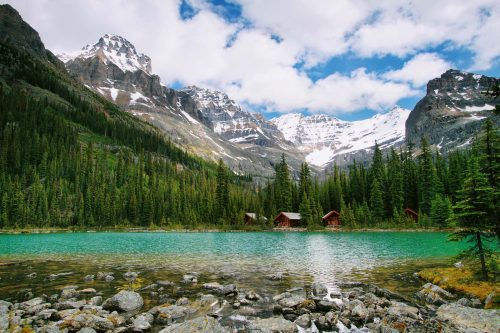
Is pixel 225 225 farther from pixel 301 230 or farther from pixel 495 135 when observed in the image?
pixel 495 135

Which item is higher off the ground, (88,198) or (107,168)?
(107,168)

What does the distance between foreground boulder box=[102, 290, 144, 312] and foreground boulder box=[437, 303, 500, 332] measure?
53.6ft

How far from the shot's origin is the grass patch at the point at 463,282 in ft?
70.0

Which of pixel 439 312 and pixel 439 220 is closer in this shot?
pixel 439 312

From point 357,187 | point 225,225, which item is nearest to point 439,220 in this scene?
point 357,187

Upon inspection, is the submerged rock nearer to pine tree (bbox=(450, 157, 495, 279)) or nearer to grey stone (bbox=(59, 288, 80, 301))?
pine tree (bbox=(450, 157, 495, 279))

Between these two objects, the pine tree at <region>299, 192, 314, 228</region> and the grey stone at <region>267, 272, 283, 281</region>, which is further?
the pine tree at <region>299, 192, 314, 228</region>

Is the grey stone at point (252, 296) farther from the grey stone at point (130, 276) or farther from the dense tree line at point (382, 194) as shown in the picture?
the dense tree line at point (382, 194)

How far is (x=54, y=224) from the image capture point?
5089 inches

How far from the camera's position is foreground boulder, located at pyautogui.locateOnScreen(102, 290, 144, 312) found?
778 inches

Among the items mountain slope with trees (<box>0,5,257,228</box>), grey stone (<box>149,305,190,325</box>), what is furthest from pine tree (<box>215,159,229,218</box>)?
grey stone (<box>149,305,190,325</box>)

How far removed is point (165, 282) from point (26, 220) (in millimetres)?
120096

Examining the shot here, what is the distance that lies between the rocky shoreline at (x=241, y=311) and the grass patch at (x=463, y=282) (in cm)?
146

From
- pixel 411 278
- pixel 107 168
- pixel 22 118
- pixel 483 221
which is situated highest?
pixel 22 118
